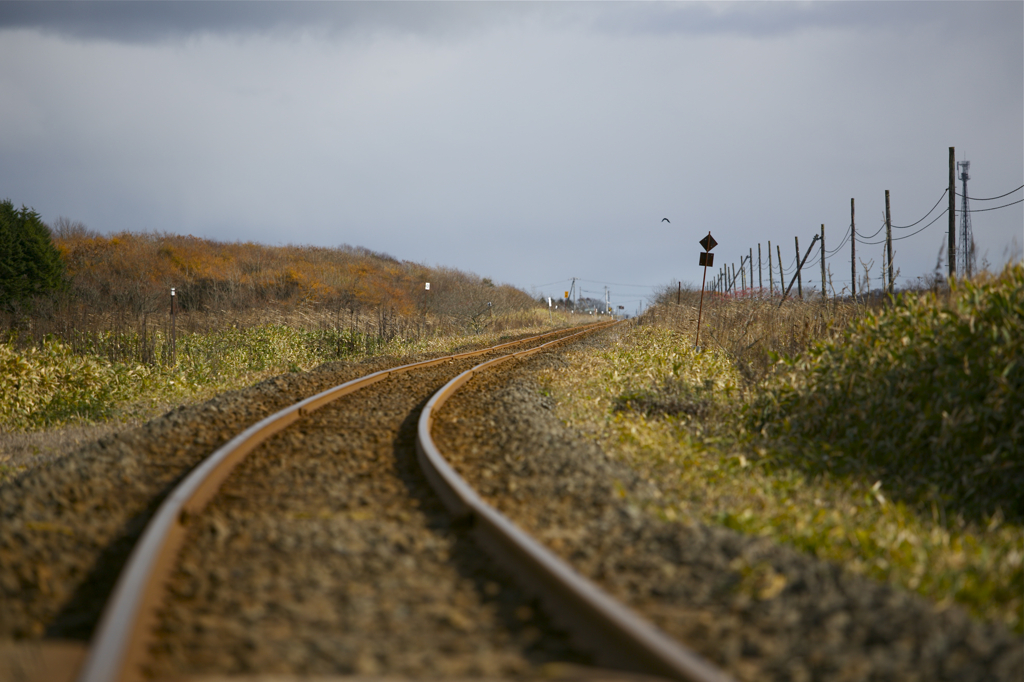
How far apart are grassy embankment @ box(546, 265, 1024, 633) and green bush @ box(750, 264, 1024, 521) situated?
0.02 meters

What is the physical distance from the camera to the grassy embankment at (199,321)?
1159 centimetres

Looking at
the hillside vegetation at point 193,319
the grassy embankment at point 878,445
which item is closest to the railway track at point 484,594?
the grassy embankment at point 878,445

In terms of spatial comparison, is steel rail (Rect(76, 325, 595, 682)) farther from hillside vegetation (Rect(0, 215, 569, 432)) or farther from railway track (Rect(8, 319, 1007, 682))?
hillside vegetation (Rect(0, 215, 569, 432))

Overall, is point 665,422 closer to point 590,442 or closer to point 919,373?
point 590,442

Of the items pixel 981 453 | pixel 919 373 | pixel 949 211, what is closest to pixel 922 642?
pixel 981 453

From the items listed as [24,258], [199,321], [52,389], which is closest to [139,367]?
[52,389]

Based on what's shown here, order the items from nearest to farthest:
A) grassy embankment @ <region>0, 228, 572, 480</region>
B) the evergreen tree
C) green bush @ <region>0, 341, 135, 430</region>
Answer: green bush @ <region>0, 341, 135, 430</region> → grassy embankment @ <region>0, 228, 572, 480</region> → the evergreen tree

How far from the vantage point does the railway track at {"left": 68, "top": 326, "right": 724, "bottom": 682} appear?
2.62 meters

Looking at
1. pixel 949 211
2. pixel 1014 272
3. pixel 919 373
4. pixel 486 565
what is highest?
pixel 949 211

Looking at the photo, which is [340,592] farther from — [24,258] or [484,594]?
[24,258]

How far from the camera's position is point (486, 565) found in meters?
3.73

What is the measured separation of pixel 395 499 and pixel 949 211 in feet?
57.3

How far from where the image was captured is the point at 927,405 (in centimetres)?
680

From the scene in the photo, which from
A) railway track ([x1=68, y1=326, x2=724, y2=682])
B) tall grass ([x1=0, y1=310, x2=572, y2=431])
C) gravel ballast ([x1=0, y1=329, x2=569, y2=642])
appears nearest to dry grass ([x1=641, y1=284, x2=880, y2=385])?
railway track ([x1=68, y1=326, x2=724, y2=682])
